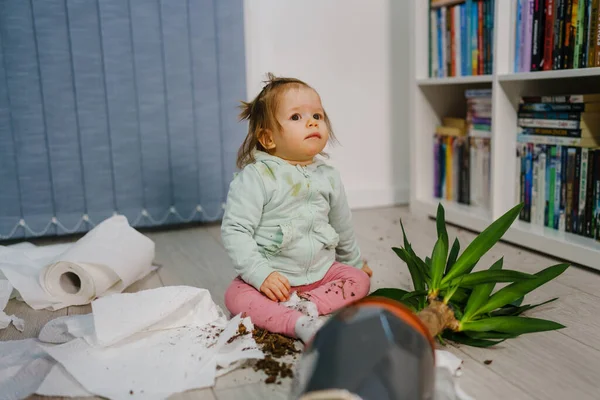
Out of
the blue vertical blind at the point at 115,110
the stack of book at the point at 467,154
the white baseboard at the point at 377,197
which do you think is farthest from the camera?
the white baseboard at the point at 377,197

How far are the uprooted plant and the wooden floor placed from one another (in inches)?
1.4

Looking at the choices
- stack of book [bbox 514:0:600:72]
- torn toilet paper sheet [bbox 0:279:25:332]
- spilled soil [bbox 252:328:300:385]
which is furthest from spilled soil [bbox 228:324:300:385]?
stack of book [bbox 514:0:600:72]

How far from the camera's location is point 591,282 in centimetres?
130

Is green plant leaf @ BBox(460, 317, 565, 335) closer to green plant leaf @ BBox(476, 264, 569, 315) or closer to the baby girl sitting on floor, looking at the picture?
green plant leaf @ BBox(476, 264, 569, 315)

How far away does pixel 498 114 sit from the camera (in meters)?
1.66

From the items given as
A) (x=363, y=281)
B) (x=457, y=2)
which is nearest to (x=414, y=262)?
(x=363, y=281)

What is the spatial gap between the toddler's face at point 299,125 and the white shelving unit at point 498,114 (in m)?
0.66

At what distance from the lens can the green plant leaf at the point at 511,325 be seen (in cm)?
95

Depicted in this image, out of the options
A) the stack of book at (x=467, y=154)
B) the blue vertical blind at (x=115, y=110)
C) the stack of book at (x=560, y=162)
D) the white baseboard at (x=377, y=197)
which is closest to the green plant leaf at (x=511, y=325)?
the stack of book at (x=560, y=162)

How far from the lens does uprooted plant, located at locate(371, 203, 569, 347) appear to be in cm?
96

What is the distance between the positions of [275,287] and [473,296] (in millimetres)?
349

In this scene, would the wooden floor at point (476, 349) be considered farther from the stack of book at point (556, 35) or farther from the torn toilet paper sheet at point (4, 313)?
the stack of book at point (556, 35)

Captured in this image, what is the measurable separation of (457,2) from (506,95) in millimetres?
429

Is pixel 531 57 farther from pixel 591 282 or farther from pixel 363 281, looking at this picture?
pixel 363 281
